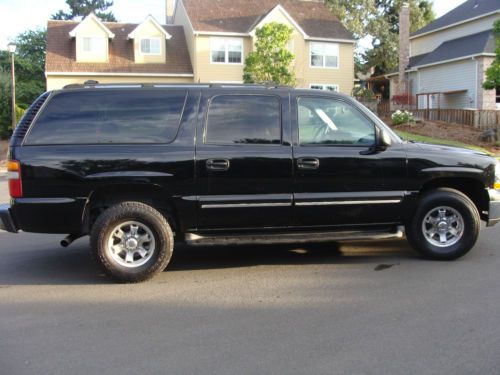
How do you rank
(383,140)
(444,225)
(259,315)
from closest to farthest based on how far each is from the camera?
(259,315) < (383,140) < (444,225)

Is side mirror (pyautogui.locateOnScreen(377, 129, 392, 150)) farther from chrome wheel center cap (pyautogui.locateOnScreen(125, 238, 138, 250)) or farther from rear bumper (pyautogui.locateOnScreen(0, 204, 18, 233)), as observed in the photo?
rear bumper (pyautogui.locateOnScreen(0, 204, 18, 233))

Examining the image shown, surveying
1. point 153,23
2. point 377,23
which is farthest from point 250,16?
point 377,23

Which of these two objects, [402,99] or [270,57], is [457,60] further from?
[270,57]

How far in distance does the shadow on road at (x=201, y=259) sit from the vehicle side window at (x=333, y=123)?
1461 mm

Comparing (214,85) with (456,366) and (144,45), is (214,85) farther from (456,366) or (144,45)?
(144,45)

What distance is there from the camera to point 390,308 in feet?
15.2

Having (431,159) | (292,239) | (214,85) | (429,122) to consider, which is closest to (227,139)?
(214,85)

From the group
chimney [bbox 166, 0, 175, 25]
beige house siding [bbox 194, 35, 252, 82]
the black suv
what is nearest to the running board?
the black suv

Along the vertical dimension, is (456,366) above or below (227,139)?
below

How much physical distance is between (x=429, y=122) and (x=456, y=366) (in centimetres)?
2489

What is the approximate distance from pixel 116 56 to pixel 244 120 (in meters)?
29.4

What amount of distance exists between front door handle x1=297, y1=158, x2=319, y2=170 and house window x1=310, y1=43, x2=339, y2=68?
29816mm

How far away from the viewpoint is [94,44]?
32.2 meters

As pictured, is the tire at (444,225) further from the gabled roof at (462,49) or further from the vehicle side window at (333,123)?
the gabled roof at (462,49)
